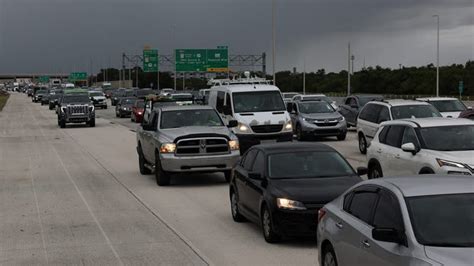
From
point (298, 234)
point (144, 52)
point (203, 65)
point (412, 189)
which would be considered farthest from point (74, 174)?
point (144, 52)

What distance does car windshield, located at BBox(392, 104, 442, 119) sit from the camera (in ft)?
68.3

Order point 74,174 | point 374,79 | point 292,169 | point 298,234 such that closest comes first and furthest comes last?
point 298,234
point 292,169
point 74,174
point 374,79

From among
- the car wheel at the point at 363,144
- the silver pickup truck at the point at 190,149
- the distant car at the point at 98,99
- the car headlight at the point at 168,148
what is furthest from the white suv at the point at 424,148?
the distant car at the point at 98,99

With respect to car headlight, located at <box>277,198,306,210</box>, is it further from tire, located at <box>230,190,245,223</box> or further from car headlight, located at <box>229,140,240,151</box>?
car headlight, located at <box>229,140,240,151</box>

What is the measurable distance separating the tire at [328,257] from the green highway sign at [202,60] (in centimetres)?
7638

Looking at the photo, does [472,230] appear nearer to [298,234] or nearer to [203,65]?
[298,234]

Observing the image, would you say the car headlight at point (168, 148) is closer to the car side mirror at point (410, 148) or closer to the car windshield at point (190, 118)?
the car windshield at point (190, 118)

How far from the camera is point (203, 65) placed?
83500 millimetres

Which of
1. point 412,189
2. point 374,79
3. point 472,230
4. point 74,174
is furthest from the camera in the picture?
point 374,79

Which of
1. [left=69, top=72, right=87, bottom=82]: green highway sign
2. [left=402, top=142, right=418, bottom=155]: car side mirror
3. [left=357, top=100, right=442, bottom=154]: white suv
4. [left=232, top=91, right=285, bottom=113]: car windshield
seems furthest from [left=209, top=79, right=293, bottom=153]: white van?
[left=69, top=72, right=87, bottom=82]: green highway sign

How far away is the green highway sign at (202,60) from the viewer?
83.0 metres

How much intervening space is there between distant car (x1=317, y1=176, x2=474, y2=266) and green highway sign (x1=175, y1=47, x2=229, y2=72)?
76944 mm

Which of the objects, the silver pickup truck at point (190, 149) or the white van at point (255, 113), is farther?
the white van at point (255, 113)

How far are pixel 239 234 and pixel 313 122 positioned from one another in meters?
18.5
